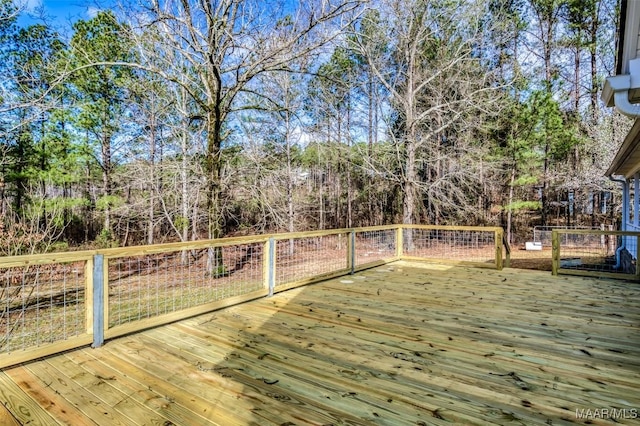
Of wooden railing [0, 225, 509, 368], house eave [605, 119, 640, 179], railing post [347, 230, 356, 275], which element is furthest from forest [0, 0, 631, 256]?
house eave [605, 119, 640, 179]

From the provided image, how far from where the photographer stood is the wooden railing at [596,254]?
5.82 m

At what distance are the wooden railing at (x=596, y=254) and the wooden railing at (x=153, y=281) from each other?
1.03 meters

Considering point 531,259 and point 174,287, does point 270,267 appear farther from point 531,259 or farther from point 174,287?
point 531,259

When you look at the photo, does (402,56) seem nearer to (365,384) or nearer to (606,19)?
(606,19)

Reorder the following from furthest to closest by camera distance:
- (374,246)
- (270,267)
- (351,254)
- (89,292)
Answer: (374,246), (351,254), (270,267), (89,292)

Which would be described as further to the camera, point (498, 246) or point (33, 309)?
point (33, 309)

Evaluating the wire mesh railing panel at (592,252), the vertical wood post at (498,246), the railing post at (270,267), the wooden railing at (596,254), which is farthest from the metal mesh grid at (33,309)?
the wire mesh railing panel at (592,252)

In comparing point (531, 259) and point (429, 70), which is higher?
point (429, 70)

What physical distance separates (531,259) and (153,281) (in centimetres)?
1156

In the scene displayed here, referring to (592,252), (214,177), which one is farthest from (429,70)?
(214,177)

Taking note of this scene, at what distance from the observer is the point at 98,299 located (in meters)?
2.87

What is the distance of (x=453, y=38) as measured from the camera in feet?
34.7

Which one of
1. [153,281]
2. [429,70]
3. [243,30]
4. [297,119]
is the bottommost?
→ [153,281]

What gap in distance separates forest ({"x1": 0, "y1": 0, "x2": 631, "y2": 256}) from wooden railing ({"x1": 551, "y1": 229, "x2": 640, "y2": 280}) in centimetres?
271
